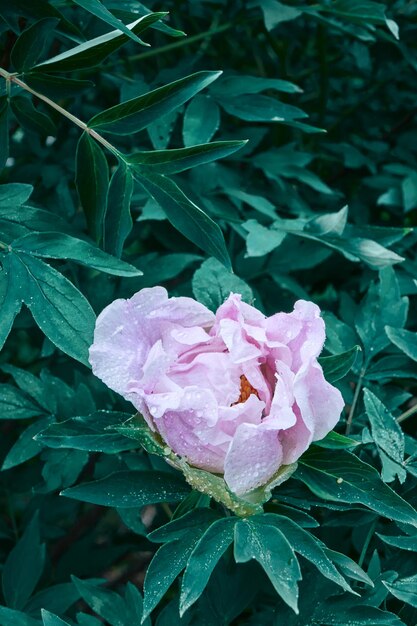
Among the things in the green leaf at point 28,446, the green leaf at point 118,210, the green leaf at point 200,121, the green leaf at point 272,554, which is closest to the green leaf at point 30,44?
the green leaf at point 118,210

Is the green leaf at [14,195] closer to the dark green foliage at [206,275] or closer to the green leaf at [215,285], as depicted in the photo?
the dark green foliage at [206,275]

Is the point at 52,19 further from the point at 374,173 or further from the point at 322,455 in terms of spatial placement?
the point at 374,173

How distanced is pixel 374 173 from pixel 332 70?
0.68 feet

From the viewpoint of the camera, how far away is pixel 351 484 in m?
0.62

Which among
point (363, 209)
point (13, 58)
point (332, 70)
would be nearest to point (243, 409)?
point (13, 58)

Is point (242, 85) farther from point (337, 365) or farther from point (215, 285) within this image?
point (337, 365)

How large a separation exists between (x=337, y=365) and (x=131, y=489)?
189 millimetres

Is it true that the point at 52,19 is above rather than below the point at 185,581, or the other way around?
above

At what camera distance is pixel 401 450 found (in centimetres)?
70

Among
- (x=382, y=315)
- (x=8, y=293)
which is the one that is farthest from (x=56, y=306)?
(x=382, y=315)

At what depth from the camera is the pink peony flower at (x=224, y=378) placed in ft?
1.89

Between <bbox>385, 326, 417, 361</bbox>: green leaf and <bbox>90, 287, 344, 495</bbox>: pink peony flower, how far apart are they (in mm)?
199

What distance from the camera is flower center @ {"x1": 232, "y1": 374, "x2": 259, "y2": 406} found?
63 centimetres

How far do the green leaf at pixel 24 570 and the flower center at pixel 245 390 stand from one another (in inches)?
13.3
